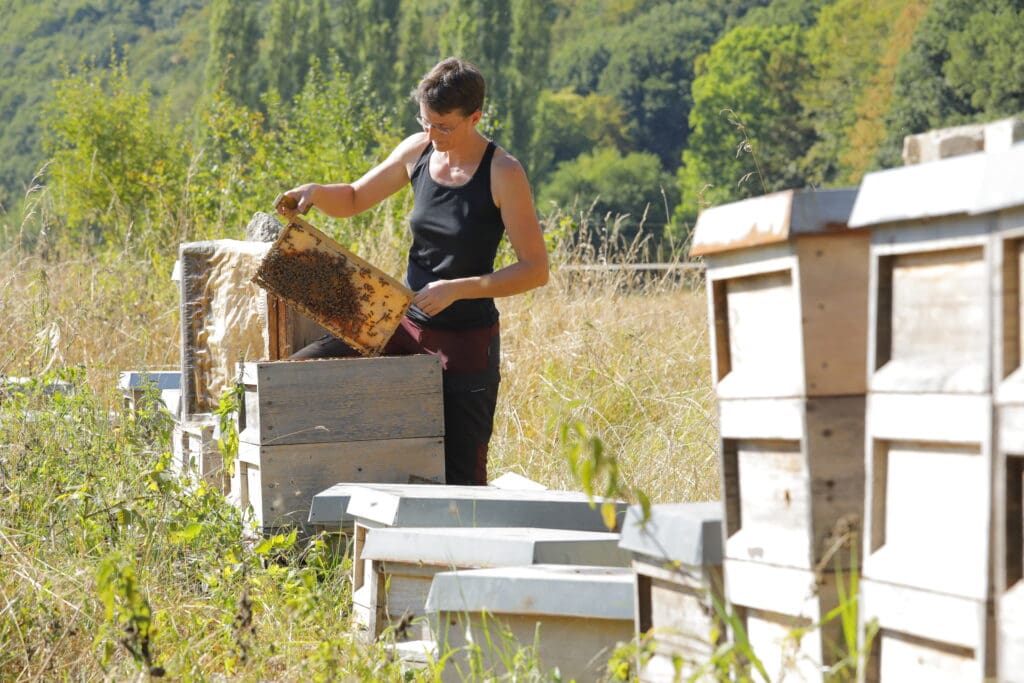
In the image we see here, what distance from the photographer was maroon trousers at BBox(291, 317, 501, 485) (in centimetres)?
400

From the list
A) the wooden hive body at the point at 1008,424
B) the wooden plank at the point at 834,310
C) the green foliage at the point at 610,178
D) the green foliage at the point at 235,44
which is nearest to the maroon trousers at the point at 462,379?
the wooden plank at the point at 834,310

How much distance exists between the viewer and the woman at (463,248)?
12.8 ft

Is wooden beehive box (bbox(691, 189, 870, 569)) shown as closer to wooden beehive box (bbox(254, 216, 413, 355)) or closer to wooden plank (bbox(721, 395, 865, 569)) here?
wooden plank (bbox(721, 395, 865, 569))

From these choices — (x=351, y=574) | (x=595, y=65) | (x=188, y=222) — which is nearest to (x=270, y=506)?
(x=351, y=574)

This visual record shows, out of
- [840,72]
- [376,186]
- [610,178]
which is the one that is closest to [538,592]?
[376,186]

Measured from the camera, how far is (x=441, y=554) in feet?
9.29

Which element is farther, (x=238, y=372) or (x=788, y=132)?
(x=788, y=132)

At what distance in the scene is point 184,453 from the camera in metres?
4.64

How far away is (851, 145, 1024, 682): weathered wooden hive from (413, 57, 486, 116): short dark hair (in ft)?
7.13

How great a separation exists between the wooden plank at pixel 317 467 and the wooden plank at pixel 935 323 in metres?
2.14

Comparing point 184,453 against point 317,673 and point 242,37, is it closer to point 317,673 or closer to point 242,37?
point 317,673

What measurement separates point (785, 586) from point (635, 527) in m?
0.35

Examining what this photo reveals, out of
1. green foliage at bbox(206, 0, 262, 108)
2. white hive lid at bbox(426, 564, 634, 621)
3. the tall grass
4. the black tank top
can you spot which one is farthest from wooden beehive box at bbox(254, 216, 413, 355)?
green foliage at bbox(206, 0, 262, 108)

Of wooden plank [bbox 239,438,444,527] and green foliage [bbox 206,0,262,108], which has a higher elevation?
green foliage [bbox 206,0,262,108]
